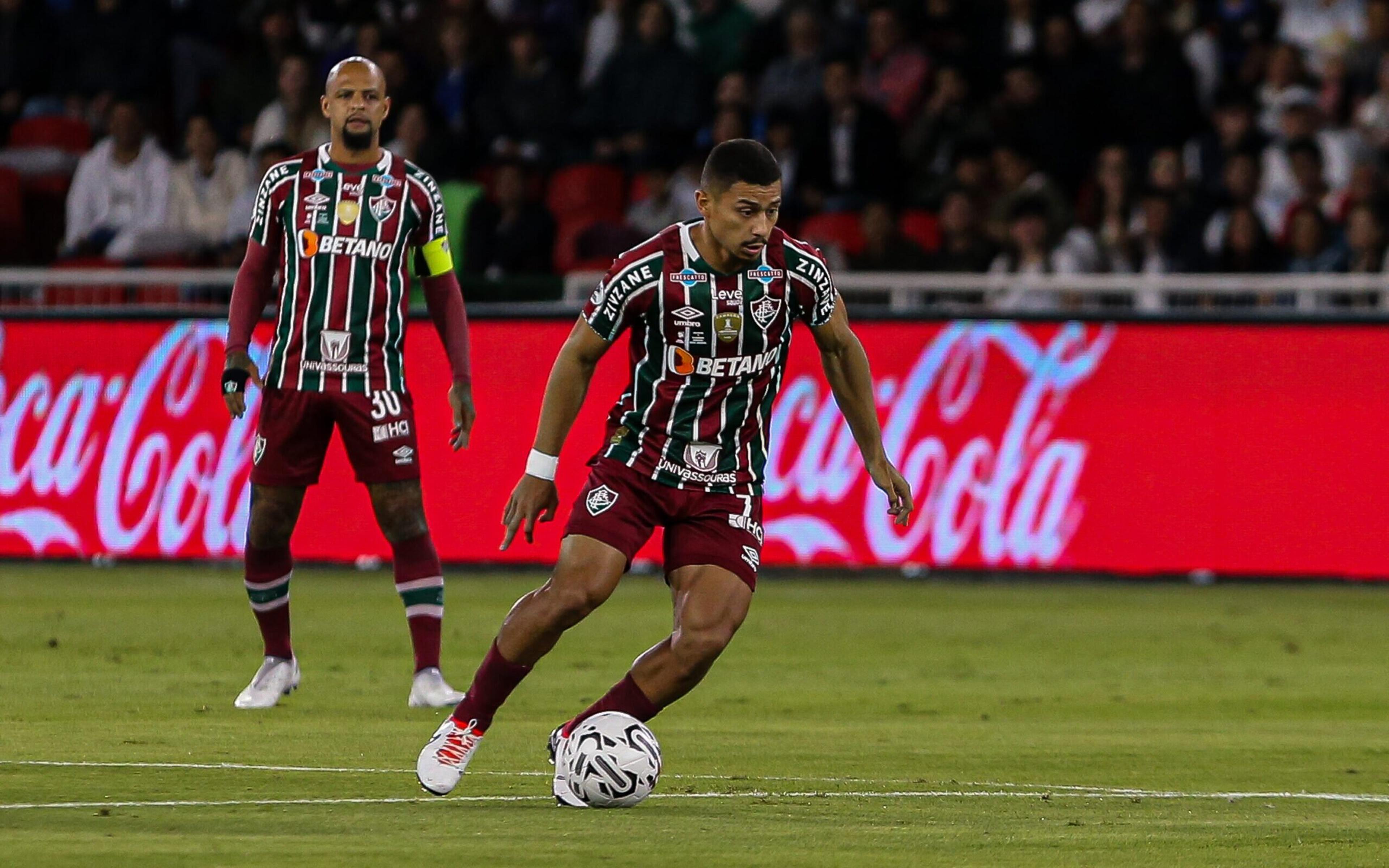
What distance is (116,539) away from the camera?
15055mm

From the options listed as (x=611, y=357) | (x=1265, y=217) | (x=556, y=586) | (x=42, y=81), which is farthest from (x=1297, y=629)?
(x=42, y=81)

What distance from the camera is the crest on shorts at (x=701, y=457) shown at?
7438 mm

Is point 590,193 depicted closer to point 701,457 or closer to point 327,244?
point 327,244

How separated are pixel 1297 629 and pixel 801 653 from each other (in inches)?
117

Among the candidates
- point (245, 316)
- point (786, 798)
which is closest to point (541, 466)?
point (786, 798)

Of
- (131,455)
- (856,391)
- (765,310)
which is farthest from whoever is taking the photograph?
(131,455)

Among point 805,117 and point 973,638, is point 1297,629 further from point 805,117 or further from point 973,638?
point 805,117

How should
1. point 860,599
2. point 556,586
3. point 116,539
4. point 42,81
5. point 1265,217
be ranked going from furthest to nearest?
point 42,81 < point 1265,217 < point 116,539 < point 860,599 < point 556,586

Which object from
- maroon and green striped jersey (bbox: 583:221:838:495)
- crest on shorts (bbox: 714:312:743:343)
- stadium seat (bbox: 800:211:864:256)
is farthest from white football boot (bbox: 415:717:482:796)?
stadium seat (bbox: 800:211:864:256)

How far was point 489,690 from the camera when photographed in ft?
24.0

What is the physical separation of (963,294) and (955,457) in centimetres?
180

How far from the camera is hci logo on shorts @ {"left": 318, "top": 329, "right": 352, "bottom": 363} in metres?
9.56

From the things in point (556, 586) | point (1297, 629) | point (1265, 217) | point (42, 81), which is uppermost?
point (42, 81)

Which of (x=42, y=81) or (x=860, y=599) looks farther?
(x=42, y=81)
